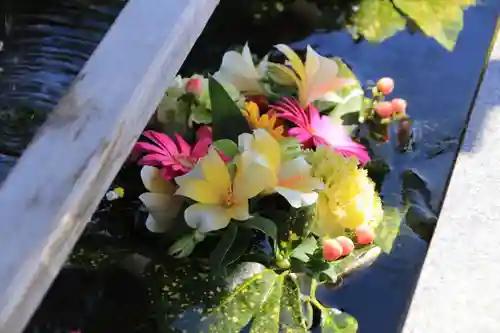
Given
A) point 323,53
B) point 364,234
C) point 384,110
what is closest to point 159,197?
point 364,234

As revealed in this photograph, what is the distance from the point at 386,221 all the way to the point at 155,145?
32 cm

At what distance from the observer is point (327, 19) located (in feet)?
4.47

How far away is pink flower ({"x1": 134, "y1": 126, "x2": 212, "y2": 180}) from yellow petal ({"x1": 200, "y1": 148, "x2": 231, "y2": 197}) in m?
0.05

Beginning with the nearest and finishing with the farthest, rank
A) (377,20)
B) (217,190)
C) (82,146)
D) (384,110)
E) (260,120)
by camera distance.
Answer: (82,146) → (217,190) → (260,120) → (384,110) → (377,20)

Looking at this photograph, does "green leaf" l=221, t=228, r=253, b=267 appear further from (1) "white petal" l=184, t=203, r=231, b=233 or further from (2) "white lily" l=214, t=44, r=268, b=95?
(2) "white lily" l=214, t=44, r=268, b=95

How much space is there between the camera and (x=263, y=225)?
0.88 meters

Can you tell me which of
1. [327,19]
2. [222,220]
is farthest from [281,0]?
[222,220]

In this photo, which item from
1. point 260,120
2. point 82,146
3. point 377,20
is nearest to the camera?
point 82,146

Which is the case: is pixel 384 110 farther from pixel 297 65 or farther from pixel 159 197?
pixel 159 197

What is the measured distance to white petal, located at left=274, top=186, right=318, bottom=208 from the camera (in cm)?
85

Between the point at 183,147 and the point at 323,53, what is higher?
the point at 183,147

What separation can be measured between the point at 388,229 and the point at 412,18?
1.61ft

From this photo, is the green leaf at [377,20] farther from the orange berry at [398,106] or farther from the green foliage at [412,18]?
the orange berry at [398,106]

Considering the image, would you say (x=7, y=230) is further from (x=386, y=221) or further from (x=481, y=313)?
(x=481, y=313)
